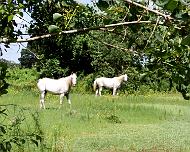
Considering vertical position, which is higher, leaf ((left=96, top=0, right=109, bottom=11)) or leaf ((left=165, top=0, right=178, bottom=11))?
leaf ((left=96, top=0, right=109, bottom=11))

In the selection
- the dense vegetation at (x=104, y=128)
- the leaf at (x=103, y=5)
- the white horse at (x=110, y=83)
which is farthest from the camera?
the white horse at (x=110, y=83)

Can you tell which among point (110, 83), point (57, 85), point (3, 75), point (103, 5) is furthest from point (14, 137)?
point (110, 83)

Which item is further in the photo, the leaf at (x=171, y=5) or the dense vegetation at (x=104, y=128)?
the dense vegetation at (x=104, y=128)

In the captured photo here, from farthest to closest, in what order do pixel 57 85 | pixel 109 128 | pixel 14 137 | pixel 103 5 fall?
pixel 57 85, pixel 109 128, pixel 14 137, pixel 103 5

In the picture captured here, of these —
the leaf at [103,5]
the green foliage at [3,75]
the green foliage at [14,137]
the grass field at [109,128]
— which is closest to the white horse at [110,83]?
the grass field at [109,128]

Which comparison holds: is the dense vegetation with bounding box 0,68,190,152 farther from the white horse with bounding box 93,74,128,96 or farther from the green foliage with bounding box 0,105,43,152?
the white horse with bounding box 93,74,128,96

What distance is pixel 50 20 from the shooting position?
6.81 ft

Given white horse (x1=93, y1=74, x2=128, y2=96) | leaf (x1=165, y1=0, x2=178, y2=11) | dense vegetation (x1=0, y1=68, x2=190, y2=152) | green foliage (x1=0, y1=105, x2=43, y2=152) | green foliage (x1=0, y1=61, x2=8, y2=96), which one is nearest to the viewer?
leaf (x1=165, y1=0, x2=178, y2=11)

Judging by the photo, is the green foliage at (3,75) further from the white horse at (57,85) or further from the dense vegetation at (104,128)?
the white horse at (57,85)

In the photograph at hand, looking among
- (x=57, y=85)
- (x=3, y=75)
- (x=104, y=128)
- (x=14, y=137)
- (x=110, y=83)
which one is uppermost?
(x=110, y=83)

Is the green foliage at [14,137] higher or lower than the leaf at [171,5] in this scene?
lower

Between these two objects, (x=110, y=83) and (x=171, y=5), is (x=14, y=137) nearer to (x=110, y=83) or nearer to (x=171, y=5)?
(x=171, y=5)

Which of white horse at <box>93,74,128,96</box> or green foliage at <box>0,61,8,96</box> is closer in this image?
green foliage at <box>0,61,8,96</box>

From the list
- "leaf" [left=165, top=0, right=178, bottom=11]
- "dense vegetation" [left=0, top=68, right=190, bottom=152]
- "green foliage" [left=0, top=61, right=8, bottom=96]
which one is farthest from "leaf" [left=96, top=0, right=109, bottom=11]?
"dense vegetation" [left=0, top=68, right=190, bottom=152]
